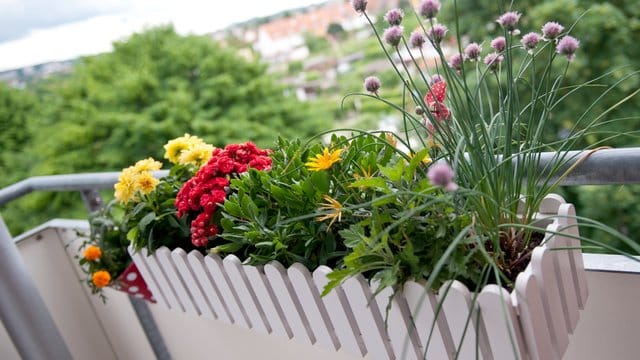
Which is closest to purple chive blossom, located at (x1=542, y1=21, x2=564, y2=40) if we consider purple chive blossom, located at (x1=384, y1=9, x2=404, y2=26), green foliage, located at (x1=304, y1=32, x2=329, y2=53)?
purple chive blossom, located at (x1=384, y1=9, x2=404, y2=26)

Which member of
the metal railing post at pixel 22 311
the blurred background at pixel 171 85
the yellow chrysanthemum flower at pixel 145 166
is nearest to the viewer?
the yellow chrysanthemum flower at pixel 145 166

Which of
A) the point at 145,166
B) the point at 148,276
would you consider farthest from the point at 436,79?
the point at 148,276

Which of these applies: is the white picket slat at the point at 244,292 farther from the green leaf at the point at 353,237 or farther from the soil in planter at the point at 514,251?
the soil in planter at the point at 514,251

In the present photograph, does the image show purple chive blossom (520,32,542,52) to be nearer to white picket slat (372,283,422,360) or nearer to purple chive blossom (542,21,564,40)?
purple chive blossom (542,21,564,40)

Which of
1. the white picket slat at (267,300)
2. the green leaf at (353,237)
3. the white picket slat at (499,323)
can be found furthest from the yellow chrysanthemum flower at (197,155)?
the white picket slat at (499,323)

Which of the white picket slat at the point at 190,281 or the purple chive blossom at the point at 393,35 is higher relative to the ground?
the purple chive blossom at the point at 393,35

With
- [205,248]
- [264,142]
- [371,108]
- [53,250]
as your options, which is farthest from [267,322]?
[371,108]

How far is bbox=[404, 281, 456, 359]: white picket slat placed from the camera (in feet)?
2.56

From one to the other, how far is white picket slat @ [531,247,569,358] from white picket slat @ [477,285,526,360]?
7 centimetres

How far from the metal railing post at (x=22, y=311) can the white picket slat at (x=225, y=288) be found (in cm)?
104

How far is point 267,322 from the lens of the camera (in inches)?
45.2

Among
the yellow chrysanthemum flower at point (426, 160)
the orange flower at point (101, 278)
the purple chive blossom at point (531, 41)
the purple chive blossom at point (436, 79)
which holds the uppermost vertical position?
the purple chive blossom at point (531, 41)

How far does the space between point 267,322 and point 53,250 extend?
4.92 ft

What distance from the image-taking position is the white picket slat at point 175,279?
1.30 m
